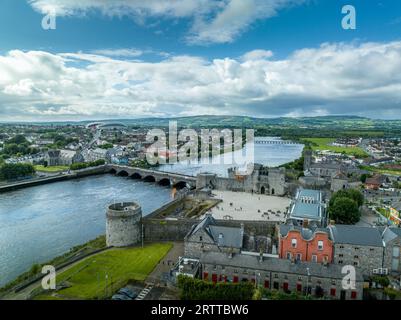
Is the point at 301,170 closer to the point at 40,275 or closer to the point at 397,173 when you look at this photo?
the point at 397,173

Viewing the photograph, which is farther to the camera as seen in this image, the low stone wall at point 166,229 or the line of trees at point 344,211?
the line of trees at point 344,211

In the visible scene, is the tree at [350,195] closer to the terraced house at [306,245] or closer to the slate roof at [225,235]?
the terraced house at [306,245]

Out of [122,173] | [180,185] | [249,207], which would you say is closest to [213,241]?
[249,207]

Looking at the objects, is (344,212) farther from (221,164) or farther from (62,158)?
(62,158)

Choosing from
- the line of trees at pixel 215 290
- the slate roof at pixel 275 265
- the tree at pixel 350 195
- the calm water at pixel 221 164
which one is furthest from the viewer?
the calm water at pixel 221 164

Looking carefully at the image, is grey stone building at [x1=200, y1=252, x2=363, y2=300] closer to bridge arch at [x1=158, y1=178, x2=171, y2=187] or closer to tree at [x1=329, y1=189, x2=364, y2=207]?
tree at [x1=329, y1=189, x2=364, y2=207]

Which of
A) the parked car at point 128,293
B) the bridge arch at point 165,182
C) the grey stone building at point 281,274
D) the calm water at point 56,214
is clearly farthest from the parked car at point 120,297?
the bridge arch at point 165,182
